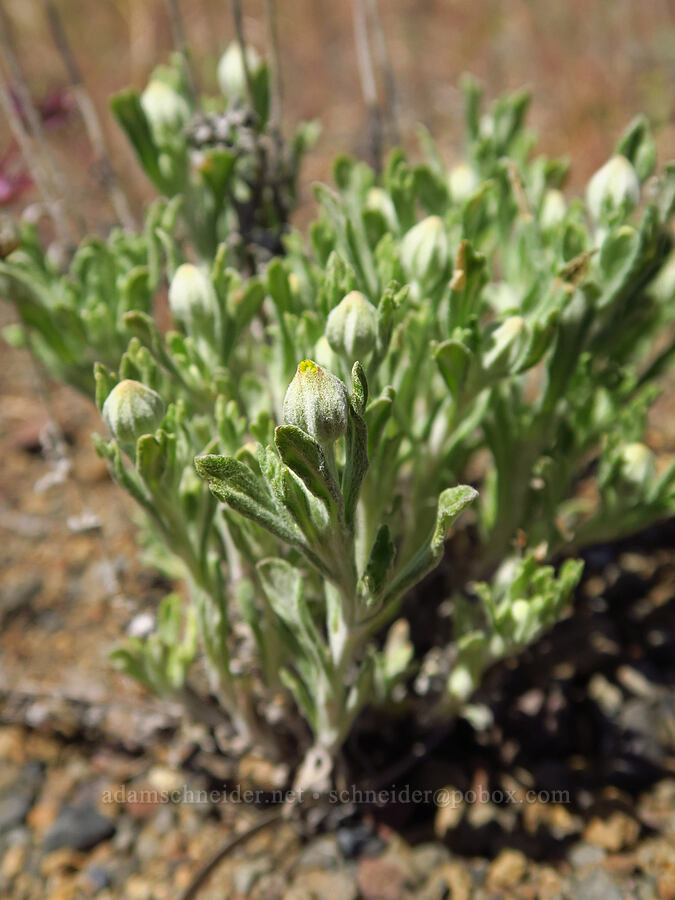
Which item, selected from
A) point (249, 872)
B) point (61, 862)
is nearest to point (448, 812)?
point (249, 872)

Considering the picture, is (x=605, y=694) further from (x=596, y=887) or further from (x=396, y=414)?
(x=396, y=414)

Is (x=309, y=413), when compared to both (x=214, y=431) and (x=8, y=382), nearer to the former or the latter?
(x=214, y=431)

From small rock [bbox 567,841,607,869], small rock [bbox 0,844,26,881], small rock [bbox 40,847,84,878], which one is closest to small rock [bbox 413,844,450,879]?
small rock [bbox 567,841,607,869]

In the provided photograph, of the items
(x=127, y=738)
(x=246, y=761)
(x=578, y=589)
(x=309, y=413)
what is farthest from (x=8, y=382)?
(x=309, y=413)

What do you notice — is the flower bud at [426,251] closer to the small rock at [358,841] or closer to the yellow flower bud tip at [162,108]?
the yellow flower bud tip at [162,108]

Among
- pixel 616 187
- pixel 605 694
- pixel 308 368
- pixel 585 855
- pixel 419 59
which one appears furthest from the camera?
pixel 419 59

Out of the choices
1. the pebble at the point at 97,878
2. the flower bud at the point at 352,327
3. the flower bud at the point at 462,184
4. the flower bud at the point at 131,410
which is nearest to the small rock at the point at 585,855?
the pebble at the point at 97,878
